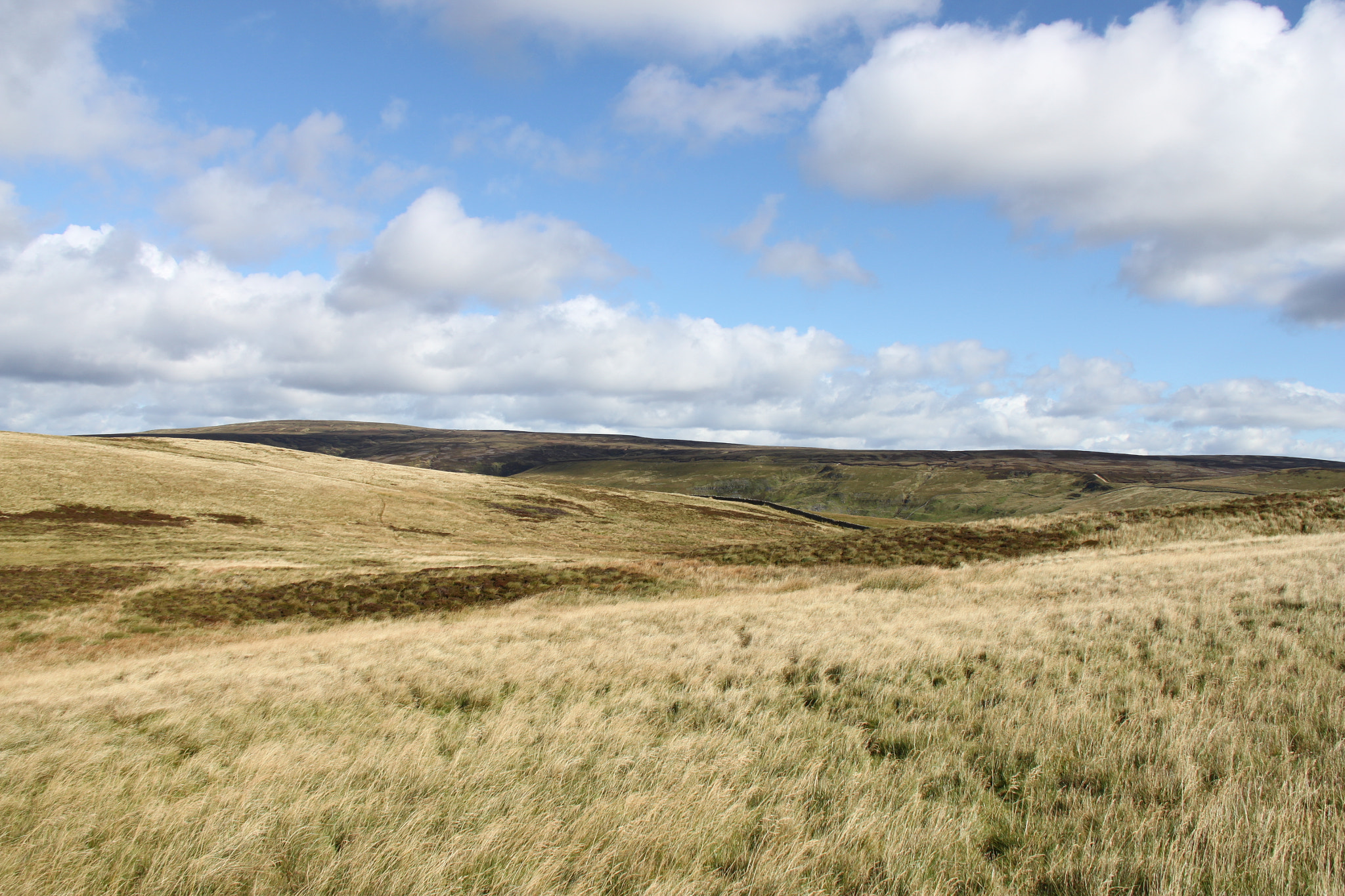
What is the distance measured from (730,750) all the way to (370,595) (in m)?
26.8

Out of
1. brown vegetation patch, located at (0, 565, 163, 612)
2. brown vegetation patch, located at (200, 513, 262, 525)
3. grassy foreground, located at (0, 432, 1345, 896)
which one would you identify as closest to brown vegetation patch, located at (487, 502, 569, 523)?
brown vegetation patch, located at (200, 513, 262, 525)

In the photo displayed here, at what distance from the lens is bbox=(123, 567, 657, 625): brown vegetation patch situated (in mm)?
26156

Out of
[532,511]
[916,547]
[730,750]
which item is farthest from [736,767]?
[532,511]

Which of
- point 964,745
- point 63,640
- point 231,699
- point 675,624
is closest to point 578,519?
point 63,640

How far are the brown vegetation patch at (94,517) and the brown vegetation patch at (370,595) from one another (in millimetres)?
22184

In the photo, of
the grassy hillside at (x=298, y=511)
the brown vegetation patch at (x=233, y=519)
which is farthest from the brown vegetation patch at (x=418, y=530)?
the brown vegetation patch at (x=233, y=519)

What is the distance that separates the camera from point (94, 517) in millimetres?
44500

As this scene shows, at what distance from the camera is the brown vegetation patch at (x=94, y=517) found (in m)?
42.1

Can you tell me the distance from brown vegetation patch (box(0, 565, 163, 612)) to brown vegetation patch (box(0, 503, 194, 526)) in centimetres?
1468

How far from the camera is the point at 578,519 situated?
239 ft

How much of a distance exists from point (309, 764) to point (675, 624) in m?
10.4

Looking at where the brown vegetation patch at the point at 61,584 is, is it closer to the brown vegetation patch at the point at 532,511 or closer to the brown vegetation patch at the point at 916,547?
the brown vegetation patch at the point at 916,547

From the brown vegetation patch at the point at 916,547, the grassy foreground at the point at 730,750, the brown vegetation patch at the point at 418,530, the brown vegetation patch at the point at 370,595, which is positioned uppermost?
the grassy foreground at the point at 730,750

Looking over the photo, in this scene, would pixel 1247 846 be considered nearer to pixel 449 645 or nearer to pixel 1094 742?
pixel 1094 742
